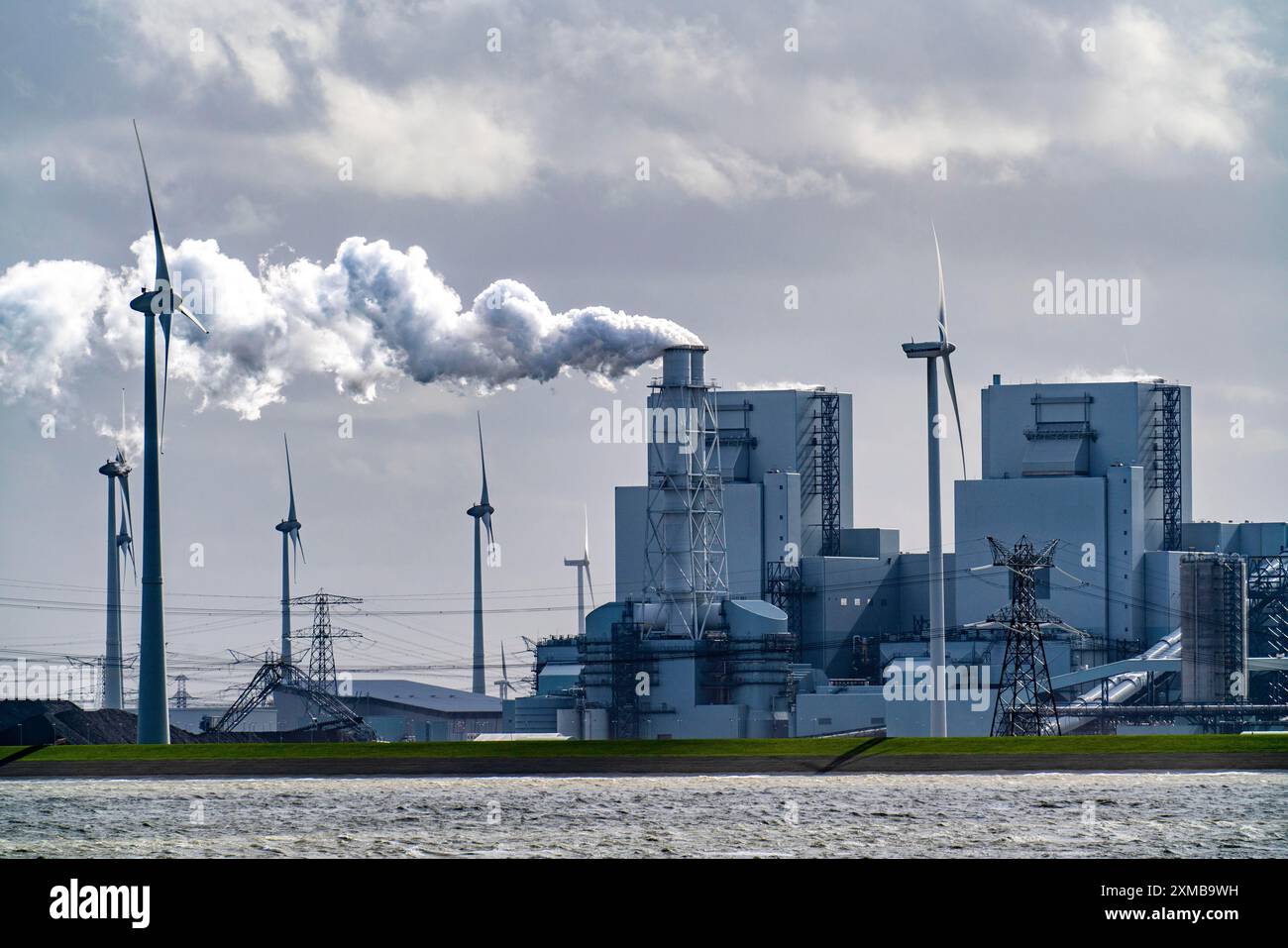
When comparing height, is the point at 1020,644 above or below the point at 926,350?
below

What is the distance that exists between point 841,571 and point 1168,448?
2003 cm

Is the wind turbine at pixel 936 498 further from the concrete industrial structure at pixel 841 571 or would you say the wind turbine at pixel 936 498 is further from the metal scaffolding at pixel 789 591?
the metal scaffolding at pixel 789 591

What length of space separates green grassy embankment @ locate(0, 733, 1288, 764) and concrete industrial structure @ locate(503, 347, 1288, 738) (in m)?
45.1

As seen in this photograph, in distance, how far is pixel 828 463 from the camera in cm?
12700

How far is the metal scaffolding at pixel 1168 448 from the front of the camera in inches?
4648

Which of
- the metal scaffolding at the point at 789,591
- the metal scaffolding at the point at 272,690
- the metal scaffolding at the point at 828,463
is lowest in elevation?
the metal scaffolding at the point at 272,690

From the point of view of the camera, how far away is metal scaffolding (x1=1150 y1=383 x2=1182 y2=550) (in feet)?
387

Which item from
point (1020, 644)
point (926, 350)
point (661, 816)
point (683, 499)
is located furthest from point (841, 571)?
point (661, 816)

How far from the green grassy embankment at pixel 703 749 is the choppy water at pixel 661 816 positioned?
3.25 ft

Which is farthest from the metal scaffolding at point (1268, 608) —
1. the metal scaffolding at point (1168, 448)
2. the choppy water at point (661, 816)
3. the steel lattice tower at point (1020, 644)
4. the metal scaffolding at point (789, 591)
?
the choppy water at point (661, 816)

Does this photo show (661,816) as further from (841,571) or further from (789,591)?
(841,571)

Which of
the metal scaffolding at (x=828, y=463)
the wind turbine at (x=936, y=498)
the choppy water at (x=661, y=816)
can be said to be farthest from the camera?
the metal scaffolding at (x=828, y=463)
